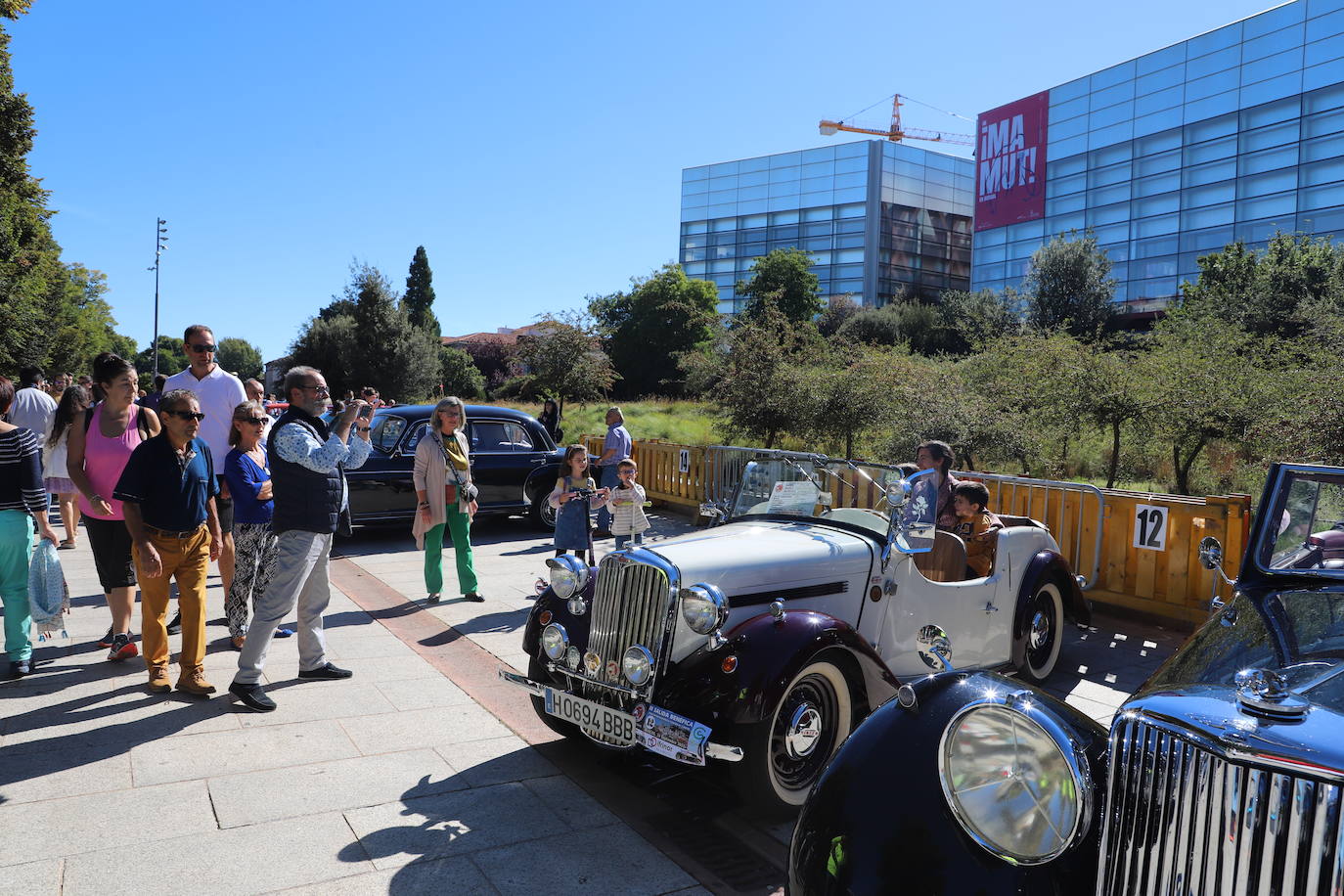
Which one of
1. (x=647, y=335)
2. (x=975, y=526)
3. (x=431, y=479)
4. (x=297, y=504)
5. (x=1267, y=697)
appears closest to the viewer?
(x=1267, y=697)

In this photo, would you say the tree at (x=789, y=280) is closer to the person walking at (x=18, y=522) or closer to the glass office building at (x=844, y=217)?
the glass office building at (x=844, y=217)

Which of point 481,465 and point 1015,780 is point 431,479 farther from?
point 1015,780

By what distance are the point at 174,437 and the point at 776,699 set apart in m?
3.70

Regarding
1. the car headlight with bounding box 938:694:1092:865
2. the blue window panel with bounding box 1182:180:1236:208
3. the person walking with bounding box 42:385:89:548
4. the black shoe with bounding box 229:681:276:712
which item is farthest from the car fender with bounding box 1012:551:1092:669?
the blue window panel with bounding box 1182:180:1236:208

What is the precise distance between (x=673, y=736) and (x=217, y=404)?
4760 mm

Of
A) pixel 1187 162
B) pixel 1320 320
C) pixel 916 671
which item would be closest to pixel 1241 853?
pixel 916 671

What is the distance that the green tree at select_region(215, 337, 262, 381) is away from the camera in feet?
357

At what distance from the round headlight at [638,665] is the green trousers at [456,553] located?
4171 millimetres

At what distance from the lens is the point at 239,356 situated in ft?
379

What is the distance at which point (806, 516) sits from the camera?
16.5ft

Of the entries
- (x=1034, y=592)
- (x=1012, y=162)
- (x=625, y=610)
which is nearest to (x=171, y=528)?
(x=625, y=610)

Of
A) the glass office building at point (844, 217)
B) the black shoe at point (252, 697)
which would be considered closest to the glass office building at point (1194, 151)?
the glass office building at point (844, 217)

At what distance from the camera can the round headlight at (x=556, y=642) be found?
430 centimetres

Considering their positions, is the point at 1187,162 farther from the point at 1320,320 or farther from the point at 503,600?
the point at 503,600
